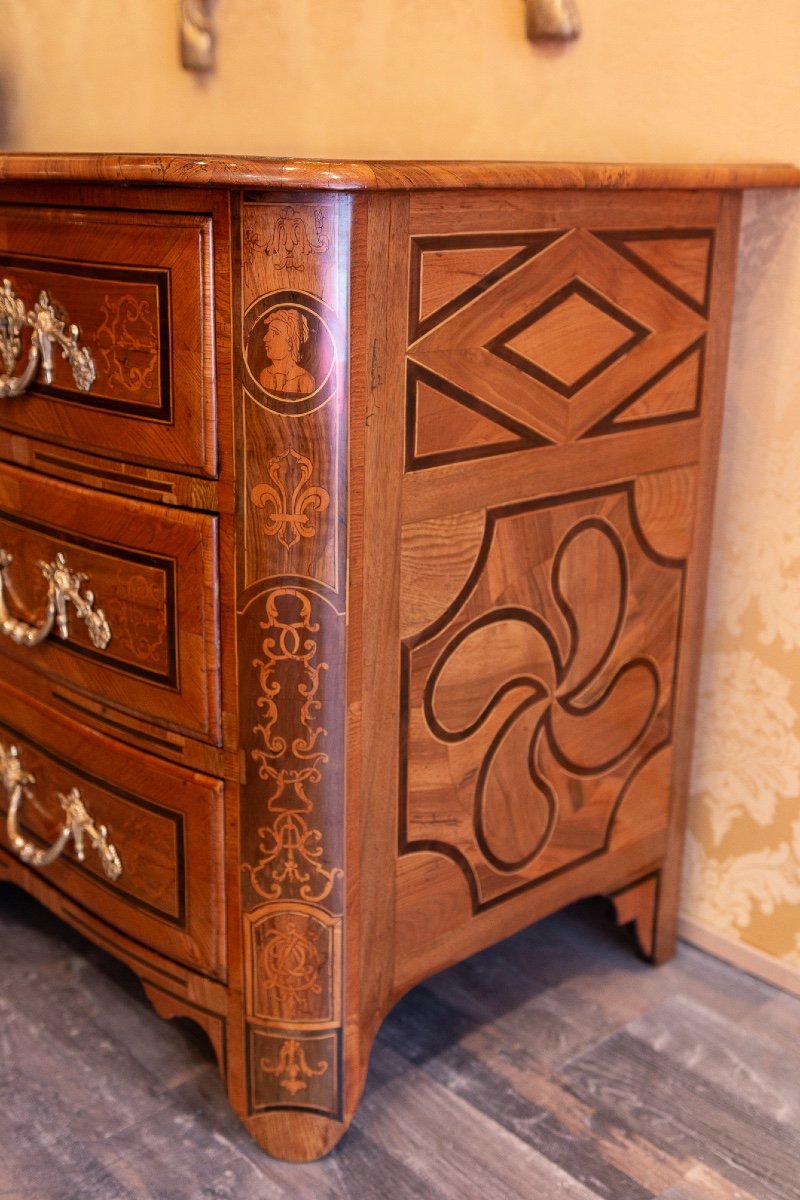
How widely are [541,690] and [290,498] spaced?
0.37 meters

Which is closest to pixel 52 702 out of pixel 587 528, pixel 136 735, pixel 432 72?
pixel 136 735

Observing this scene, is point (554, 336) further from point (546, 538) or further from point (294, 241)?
point (294, 241)

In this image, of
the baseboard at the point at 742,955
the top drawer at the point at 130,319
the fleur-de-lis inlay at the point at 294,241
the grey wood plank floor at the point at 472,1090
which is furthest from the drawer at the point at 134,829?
the baseboard at the point at 742,955

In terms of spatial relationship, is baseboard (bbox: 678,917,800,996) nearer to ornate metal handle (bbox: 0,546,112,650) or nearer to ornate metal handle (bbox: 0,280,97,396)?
ornate metal handle (bbox: 0,546,112,650)

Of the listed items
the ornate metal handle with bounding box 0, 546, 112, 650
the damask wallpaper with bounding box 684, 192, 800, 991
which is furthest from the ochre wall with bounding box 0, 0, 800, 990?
the ornate metal handle with bounding box 0, 546, 112, 650

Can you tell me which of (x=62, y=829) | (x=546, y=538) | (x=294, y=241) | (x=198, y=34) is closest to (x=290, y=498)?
(x=294, y=241)

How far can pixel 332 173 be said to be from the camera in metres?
0.89

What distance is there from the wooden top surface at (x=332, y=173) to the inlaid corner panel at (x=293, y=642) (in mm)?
29

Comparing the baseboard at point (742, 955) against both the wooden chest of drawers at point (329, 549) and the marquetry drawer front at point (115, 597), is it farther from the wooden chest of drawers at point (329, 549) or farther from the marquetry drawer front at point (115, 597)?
the marquetry drawer front at point (115, 597)

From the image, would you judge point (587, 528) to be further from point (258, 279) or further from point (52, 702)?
point (52, 702)

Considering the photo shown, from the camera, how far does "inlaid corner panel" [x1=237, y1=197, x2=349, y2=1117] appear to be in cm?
94

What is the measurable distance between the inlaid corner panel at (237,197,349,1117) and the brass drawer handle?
19cm

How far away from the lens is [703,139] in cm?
132

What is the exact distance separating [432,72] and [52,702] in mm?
880
